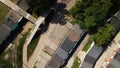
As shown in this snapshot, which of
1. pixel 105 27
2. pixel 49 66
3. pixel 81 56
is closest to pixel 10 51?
pixel 49 66

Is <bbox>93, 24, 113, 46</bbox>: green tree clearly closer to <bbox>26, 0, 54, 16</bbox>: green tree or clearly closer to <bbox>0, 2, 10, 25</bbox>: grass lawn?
<bbox>26, 0, 54, 16</bbox>: green tree

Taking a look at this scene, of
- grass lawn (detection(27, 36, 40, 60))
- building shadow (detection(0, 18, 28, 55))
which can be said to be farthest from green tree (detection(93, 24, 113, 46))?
building shadow (detection(0, 18, 28, 55))

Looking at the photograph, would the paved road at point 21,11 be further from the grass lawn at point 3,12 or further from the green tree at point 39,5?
the green tree at point 39,5

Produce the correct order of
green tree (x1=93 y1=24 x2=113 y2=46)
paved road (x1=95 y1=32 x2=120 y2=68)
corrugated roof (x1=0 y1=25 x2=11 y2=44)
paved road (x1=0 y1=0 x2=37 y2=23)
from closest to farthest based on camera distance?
green tree (x1=93 y1=24 x2=113 y2=46), paved road (x1=95 y1=32 x2=120 y2=68), corrugated roof (x1=0 y1=25 x2=11 y2=44), paved road (x1=0 y1=0 x2=37 y2=23)

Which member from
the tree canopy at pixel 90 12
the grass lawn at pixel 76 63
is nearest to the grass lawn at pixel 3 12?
Result: the tree canopy at pixel 90 12

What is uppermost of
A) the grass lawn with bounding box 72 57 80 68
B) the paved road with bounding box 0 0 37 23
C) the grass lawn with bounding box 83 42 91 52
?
the paved road with bounding box 0 0 37 23

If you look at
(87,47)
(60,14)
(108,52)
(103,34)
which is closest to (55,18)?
(60,14)

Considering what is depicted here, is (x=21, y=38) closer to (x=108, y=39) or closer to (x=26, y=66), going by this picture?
(x=26, y=66)
